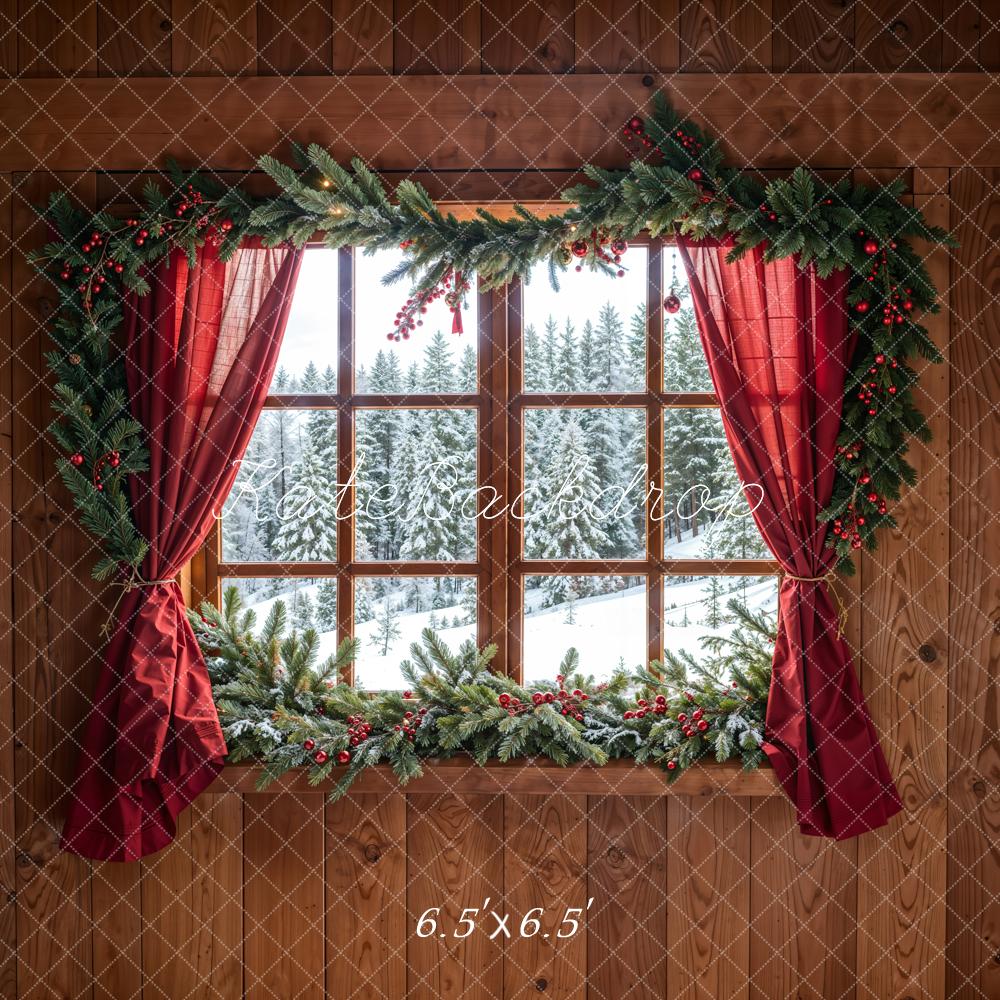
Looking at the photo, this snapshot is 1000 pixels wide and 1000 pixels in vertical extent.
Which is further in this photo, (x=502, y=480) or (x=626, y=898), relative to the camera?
(x=502, y=480)

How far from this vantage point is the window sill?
175 cm

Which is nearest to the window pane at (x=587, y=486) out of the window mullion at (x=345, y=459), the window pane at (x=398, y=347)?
the window pane at (x=398, y=347)

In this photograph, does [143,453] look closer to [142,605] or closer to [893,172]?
[142,605]

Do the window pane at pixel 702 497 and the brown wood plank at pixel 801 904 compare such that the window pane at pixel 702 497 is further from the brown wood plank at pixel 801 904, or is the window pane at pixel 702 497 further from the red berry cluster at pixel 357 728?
the red berry cluster at pixel 357 728

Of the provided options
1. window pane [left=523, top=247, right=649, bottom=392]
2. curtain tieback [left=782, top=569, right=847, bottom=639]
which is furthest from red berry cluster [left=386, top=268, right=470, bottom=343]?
curtain tieback [left=782, top=569, right=847, bottom=639]

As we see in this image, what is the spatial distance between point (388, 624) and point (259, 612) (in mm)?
344

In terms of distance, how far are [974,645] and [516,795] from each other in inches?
45.4

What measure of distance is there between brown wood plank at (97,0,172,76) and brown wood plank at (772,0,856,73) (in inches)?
57.7

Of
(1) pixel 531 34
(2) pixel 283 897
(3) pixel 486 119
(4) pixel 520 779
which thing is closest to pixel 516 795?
(4) pixel 520 779

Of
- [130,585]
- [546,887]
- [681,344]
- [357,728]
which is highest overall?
[681,344]

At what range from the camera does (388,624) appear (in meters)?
1.99

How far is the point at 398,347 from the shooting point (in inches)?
78.0

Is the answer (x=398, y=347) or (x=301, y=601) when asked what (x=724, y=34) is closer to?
(x=398, y=347)

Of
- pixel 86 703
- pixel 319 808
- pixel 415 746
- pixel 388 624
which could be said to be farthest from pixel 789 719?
pixel 86 703
